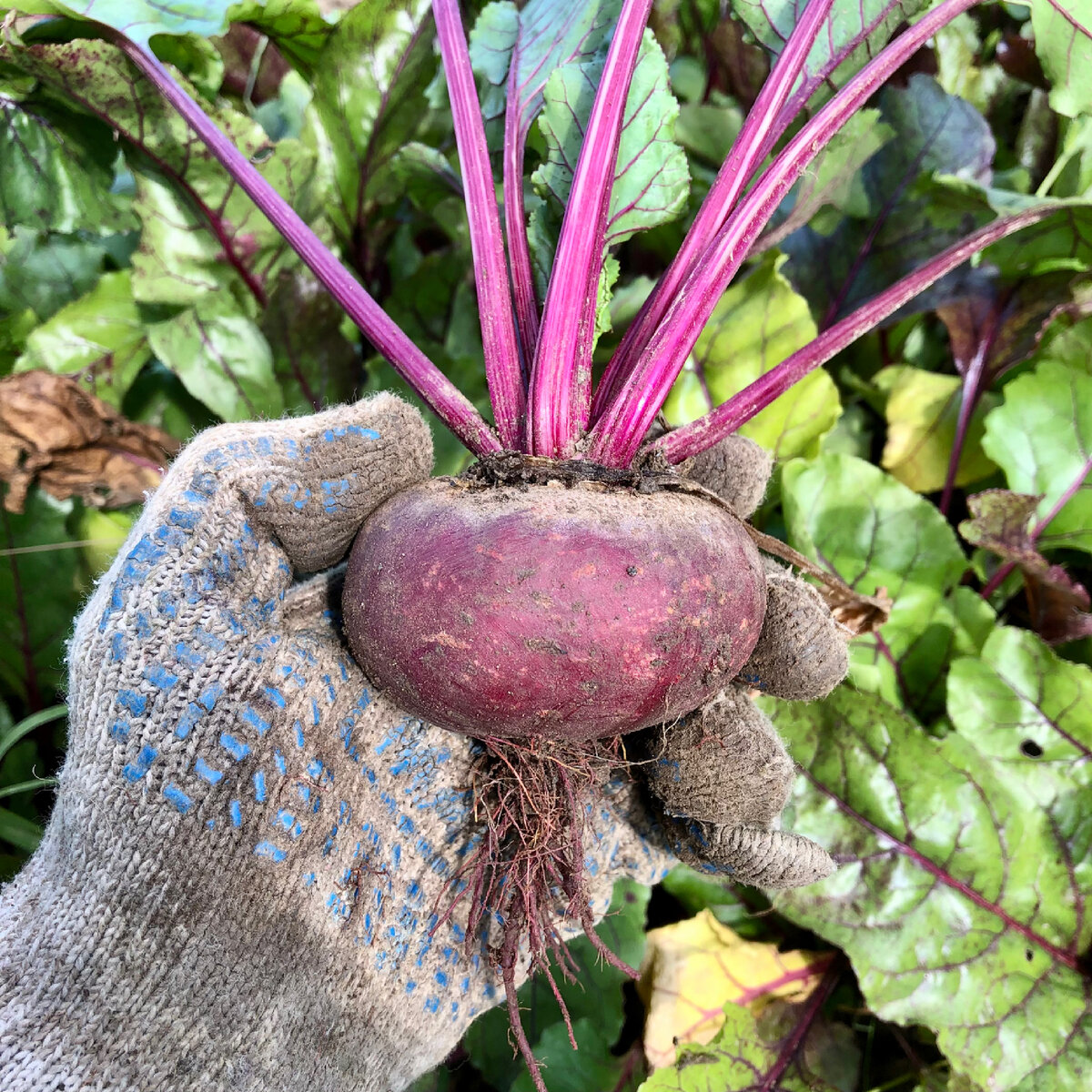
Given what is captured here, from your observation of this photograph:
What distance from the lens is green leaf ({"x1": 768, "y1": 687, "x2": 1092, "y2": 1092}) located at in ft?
4.23

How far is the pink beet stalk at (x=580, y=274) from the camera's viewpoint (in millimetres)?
1074

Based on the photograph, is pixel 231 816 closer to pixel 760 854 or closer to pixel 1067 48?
pixel 760 854

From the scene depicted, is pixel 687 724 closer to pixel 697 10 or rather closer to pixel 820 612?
pixel 820 612

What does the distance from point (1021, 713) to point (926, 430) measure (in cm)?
68

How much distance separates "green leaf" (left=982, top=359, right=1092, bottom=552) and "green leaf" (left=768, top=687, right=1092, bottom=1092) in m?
0.56

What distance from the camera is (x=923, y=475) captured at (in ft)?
5.87

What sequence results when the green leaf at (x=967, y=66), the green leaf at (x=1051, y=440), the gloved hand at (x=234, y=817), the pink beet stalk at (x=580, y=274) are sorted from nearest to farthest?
the gloved hand at (x=234, y=817) → the pink beet stalk at (x=580, y=274) → the green leaf at (x=1051, y=440) → the green leaf at (x=967, y=66)

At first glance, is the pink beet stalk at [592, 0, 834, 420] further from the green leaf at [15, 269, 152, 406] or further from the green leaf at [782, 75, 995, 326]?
the green leaf at [15, 269, 152, 406]

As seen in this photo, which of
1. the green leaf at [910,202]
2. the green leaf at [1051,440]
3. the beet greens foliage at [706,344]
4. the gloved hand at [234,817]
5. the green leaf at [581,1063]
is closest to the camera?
the gloved hand at [234,817]

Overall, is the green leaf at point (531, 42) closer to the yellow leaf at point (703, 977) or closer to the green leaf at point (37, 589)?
the green leaf at point (37, 589)

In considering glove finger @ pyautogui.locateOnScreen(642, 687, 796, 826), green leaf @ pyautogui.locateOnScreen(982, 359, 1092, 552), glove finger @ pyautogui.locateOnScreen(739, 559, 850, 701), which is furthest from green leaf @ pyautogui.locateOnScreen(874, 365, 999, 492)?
glove finger @ pyautogui.locateOnScreen(642, 687, 796, 826)

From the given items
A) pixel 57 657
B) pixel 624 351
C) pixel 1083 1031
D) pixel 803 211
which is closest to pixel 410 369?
pixel 624 351

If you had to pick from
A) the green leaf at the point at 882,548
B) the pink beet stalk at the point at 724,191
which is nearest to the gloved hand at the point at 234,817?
the pink beet stalk at the point at 724,191

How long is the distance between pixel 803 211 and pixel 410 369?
0.95 meters
